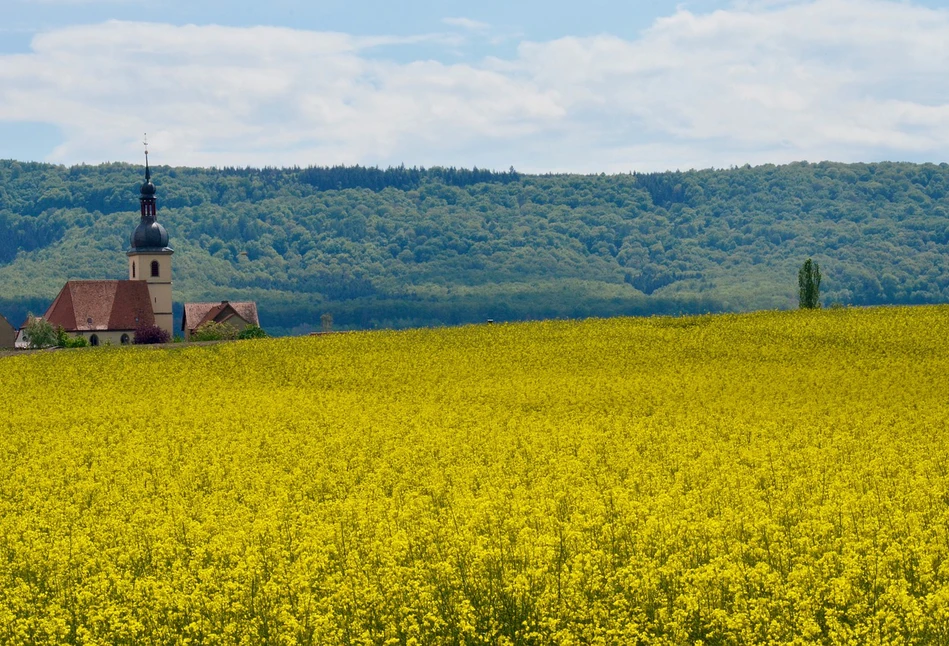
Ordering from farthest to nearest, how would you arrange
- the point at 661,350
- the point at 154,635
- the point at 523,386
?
the point at 661,350
the point at 523,386
the point at 154,635

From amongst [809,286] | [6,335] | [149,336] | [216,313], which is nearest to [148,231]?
[216,313]

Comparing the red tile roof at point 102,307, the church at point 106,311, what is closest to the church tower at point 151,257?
the church at point 106,311

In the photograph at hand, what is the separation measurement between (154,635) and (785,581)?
9044 millimetres

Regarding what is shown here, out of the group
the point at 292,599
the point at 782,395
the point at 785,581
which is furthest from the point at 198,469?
the point at 782,395

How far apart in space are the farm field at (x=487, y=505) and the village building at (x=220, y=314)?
222 ft

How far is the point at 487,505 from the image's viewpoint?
22406 mm

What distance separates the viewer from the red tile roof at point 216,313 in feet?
392

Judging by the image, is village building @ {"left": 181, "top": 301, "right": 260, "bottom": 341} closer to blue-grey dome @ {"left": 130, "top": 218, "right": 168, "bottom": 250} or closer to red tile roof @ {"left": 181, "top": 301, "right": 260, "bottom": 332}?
red tile roof @ {"left": 181, "top": 301, "right": 260, "bottom": 332}

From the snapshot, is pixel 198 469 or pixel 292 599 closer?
pixel 292 599

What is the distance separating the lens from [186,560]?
68.7ft

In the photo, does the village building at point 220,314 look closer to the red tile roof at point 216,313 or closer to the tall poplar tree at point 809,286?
the red tile roof at point 216,313

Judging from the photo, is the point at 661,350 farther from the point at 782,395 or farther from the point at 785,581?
the point at 785,581

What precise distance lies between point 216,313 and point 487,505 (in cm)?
10200

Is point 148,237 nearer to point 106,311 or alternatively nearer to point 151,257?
point 151,257
